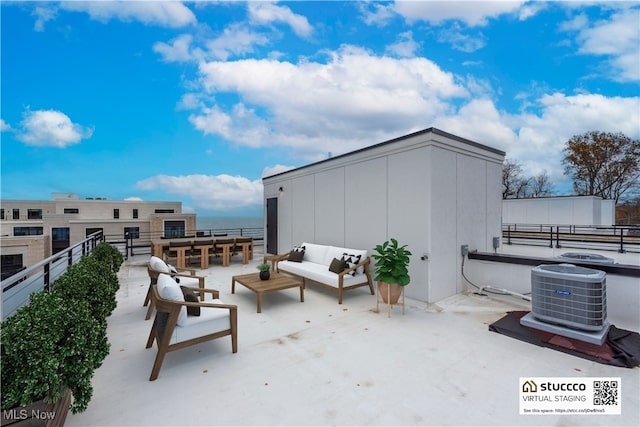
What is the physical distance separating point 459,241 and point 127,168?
1171 inches

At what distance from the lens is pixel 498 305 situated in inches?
175

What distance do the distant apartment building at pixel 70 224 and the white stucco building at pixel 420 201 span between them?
10624 millimetres

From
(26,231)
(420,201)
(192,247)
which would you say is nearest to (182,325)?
Answer: (420,201)

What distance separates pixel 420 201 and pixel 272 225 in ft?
18.8

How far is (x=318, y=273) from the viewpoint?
5.05 metres

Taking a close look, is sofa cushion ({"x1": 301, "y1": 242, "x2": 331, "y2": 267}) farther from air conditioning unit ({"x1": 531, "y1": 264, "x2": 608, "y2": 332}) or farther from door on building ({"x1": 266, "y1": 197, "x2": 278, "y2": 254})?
air conditioning unit ({"x1": 531, "y1": 264, "x2": 608, "y2": 332})

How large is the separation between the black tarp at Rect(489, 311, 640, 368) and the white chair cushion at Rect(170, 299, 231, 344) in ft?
10.8

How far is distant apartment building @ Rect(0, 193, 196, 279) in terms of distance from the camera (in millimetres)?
16906

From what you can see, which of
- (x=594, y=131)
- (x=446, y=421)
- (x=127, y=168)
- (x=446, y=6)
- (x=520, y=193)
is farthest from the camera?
(x=127, y=168)

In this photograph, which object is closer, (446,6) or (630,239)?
(446,6)

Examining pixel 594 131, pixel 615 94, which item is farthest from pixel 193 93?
pixel 594 131

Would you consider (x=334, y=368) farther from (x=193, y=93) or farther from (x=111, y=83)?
(x=111, y=83)

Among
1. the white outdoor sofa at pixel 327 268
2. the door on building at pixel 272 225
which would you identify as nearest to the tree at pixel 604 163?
the door on building at pixel 272 225

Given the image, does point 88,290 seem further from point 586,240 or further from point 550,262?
point 586,240
